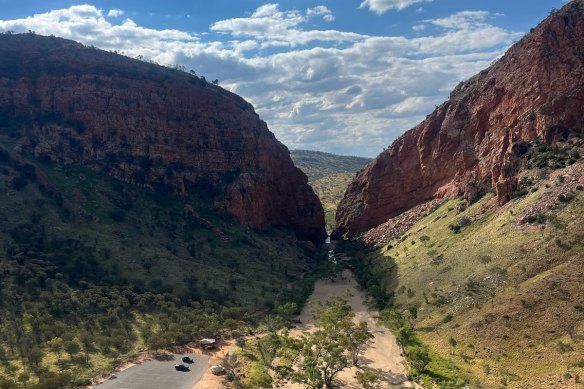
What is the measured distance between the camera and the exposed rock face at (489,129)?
8019cm

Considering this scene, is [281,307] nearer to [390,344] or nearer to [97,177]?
[390,344]

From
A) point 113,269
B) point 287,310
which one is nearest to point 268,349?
point 287,310

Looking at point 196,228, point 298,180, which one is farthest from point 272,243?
point 298,180

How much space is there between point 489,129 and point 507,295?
169ft

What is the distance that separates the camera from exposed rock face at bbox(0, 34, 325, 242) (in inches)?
4186

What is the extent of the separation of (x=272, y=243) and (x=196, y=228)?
19.2 m

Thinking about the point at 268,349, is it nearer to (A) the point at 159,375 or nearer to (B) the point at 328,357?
(B) the point at 328,357

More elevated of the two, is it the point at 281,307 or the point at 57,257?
the point at 57,257

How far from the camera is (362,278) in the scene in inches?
3445

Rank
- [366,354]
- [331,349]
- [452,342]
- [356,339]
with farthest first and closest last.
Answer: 1. [366,354]
2. [356,339]
3. [452,342]
4. [331,349]

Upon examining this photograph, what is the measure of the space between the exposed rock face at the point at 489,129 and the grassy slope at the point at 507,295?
13191 mm

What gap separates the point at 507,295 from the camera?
171 feet

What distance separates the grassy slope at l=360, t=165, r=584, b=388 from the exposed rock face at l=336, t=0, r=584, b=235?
13191mm

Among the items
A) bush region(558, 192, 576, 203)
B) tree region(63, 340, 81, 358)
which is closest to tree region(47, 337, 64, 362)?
tree region(63, 340, 81, 358)
